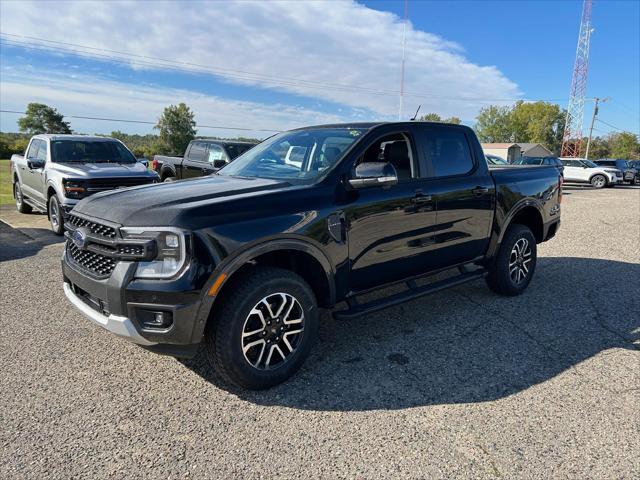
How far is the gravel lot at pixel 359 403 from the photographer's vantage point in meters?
2.46

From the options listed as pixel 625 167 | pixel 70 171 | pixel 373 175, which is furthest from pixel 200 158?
pixel 625 167

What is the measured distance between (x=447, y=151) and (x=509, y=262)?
154 centimetres

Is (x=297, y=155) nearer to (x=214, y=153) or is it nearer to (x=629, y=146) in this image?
(x=214, y=153)

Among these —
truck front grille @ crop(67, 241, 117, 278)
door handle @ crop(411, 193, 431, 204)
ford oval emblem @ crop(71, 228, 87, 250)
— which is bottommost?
truck front grille @ crop(67, 241, 117, 278)

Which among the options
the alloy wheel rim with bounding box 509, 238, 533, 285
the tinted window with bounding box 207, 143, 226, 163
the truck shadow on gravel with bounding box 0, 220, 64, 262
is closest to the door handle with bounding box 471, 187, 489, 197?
the alloy wheel rim with bounding box 509, 238, 533, 285

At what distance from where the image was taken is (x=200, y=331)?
2.82 metres

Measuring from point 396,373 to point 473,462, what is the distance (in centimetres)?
102

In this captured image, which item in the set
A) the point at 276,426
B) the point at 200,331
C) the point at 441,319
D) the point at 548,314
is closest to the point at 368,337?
the point at 441,319

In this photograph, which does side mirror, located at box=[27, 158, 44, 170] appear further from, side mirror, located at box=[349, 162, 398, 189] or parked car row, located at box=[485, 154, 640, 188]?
parked car row, located at box=[485, 154, 640, 188]

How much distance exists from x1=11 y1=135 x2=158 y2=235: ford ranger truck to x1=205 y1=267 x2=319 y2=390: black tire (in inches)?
239

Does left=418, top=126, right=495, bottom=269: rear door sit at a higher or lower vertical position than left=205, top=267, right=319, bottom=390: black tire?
higher

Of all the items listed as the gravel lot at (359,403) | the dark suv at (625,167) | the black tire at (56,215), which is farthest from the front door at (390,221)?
the dark suv at (625,167)

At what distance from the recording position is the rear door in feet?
13.9

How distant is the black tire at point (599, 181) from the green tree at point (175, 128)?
58005 mm
